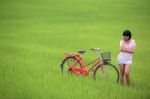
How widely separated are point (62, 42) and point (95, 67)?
7854 millimetres

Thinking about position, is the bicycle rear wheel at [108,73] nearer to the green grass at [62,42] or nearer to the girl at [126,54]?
the girl at [126,54]

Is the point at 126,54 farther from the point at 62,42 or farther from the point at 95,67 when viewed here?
the point at 62,42

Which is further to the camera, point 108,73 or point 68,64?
point 68,64

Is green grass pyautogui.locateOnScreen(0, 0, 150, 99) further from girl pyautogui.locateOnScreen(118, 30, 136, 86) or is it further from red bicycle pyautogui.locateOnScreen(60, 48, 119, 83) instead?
girl pyautogui.locateOnScreen(118, 30, 136, 86)

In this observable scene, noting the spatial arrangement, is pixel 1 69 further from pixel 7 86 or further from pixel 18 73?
pixel 7 86

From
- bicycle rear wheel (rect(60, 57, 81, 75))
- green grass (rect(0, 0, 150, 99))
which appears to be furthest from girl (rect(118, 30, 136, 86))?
bicycle rear wheel (rect(60, 57, 81, 75))

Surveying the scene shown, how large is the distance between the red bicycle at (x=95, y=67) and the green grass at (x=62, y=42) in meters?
0.30

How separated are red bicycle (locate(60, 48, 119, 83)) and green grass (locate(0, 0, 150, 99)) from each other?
0.30 meters

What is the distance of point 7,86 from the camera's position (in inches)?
361

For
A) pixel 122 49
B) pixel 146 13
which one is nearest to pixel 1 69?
pixel 122 49

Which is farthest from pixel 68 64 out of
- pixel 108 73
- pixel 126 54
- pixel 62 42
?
pixel 62 42

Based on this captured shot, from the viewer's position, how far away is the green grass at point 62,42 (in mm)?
9039

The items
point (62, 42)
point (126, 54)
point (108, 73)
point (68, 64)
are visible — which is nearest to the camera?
point (126, 54)

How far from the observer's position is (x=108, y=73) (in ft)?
33.8
